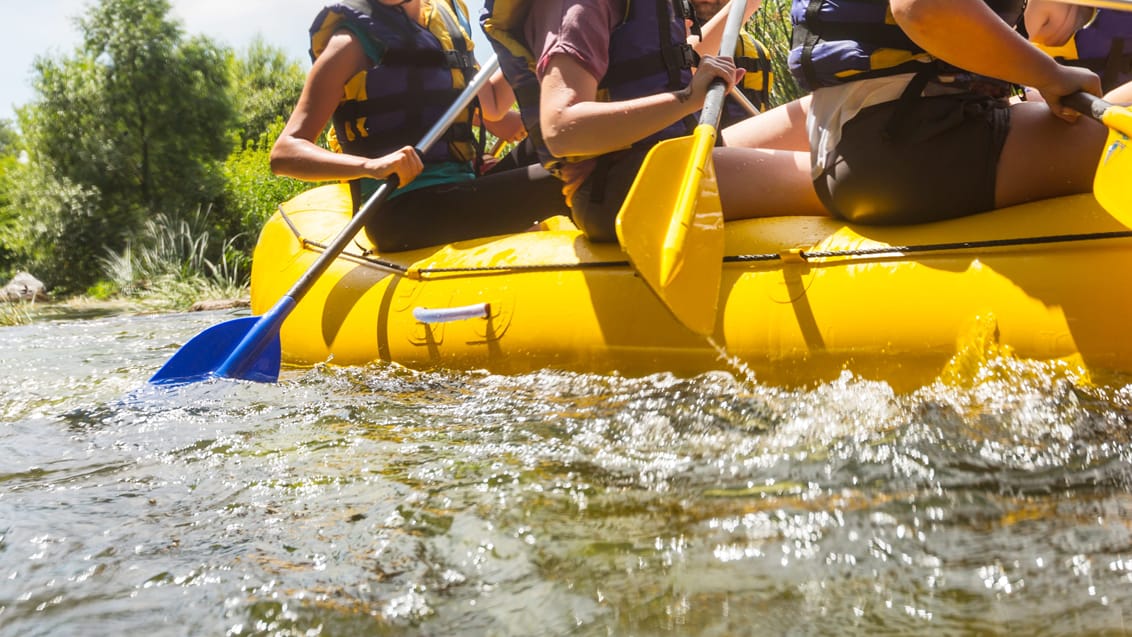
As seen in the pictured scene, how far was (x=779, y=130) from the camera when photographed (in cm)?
273

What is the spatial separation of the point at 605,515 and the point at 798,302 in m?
0.81

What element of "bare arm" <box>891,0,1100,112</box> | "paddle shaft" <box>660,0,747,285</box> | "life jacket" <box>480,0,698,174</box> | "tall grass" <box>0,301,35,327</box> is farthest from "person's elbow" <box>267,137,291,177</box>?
"tall grass" <box>0,301,35,327</box>

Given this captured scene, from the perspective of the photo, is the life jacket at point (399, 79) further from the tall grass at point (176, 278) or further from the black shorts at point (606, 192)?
the tall grass at point (176, 278)

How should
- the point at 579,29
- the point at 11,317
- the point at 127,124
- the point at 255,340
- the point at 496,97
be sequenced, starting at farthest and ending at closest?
the point at 127,124 < the point at 11,317 < the point at 496,97 < the point at 255,340 < the point at 579,29

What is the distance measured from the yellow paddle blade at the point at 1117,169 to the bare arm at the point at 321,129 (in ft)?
6.64

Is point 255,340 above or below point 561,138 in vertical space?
below

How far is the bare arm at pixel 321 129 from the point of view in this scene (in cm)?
310

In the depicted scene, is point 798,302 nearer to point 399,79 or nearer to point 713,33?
point 713,33

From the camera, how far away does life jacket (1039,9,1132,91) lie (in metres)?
2.74

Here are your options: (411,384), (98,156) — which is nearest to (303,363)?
(411,384)

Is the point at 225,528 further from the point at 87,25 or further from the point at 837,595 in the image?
the point at 87,25

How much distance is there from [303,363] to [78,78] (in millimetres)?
19497

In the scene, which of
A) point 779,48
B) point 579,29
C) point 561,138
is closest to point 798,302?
point 561,138

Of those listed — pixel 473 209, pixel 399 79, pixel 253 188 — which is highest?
pixel 399 79
